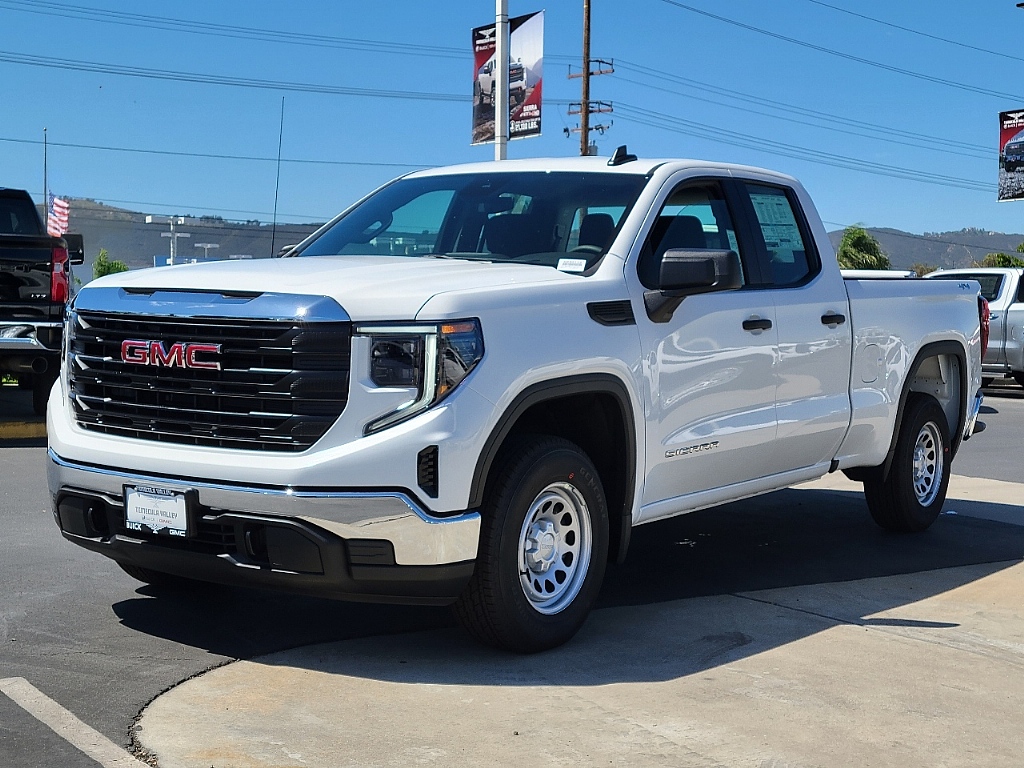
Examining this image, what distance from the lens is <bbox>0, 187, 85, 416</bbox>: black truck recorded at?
1152 cm

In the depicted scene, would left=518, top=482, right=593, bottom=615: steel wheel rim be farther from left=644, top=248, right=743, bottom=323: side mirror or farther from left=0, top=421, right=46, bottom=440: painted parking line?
left=0, top=421, right=46, bottom=440: painted parking line

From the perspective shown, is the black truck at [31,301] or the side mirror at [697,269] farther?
the black truck at [31,301]

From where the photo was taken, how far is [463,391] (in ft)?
15.2

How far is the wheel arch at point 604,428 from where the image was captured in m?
5.21

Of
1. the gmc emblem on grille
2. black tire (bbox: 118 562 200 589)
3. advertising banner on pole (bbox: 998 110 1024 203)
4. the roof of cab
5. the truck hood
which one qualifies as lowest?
black tire (bbox: 118 562 200 589)

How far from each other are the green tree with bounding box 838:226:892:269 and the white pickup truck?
165ft

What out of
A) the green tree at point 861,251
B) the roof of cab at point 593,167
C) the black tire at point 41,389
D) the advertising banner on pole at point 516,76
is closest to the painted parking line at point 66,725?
the roof of cab at point 593,167

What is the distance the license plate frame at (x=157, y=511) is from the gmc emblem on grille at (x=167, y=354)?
1.47 feet

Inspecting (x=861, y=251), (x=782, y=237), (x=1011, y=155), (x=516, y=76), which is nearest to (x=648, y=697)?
(x=782, y=237)

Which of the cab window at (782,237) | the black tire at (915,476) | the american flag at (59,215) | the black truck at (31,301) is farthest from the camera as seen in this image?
the american flag at (59,215)

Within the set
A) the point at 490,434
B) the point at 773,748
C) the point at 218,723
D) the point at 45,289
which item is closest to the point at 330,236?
the point at 490,434

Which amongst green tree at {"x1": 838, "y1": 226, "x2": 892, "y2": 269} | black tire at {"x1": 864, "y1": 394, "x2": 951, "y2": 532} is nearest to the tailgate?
black tire at {"x1": 864, "y1": 394, "x2": 951, "y2": 532}

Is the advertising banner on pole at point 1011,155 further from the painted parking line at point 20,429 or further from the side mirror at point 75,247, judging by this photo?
the painted parking line at point 20,429

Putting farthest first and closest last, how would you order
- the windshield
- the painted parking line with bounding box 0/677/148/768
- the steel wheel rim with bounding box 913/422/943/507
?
1. the steel wheel rim with bounding box 913/422/943/507
2. the windshield
3. the painted parking line with bounding box 0/677/148/768
